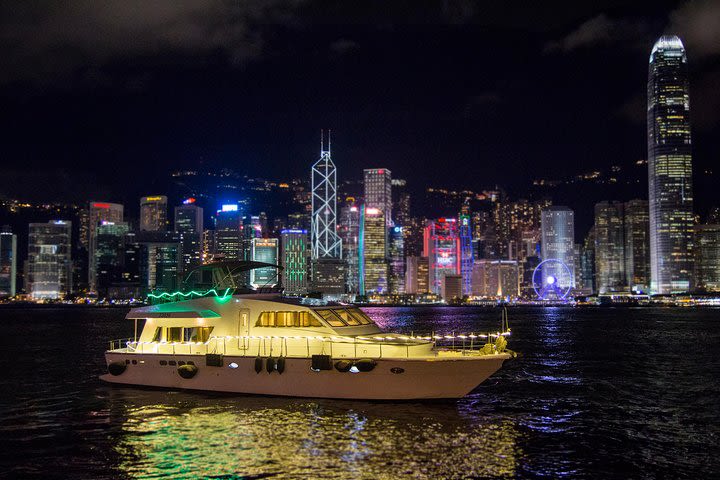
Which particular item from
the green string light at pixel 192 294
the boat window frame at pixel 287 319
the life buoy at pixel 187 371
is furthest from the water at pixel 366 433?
the green string light at pixel 192 294

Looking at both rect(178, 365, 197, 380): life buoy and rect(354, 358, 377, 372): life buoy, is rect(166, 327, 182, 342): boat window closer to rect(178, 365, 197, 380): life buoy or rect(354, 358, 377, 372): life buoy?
rect(178, 365, 197, 380): life buoy

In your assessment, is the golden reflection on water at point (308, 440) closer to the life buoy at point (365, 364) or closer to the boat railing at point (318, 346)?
the life buoy at point (365, 364)

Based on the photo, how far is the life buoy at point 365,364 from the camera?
21.3 m

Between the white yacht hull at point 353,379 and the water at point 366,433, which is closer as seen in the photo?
the water at point 366,433

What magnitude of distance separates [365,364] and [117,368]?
10.5m

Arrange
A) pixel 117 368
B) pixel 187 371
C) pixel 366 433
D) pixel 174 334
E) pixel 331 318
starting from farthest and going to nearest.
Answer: pixel 117 368 → pixel 174 334 → pixel 187 371 → pixel 331 318 → pixel 366 433

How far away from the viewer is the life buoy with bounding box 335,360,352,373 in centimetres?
2161

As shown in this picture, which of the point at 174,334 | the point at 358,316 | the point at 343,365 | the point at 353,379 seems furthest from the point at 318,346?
the point at 174,334

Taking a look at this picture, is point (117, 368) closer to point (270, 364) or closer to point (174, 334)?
point (174, 334)

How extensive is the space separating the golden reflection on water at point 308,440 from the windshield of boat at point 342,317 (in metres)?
2.76

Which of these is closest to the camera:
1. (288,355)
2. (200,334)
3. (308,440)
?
(308,440)

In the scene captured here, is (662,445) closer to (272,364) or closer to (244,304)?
(272,364)

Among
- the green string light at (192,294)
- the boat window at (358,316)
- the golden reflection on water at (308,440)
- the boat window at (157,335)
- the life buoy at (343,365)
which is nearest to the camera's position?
the golden reflection on water at (308,440)

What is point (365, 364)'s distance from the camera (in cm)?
2134
